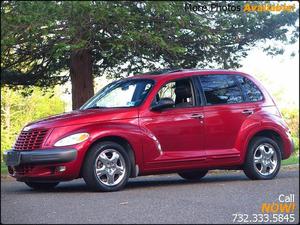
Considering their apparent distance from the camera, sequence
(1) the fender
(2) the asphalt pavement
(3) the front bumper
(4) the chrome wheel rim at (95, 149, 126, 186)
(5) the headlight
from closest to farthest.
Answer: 1. (2) the asphalt pavement
2. (3) the front bumper
3. (5) the headlight
4. (4) the chrome wheel rim at (95, 149, 126, 186)
5. (1) the fender

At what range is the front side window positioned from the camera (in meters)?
9.19

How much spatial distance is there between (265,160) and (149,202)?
3.37 m

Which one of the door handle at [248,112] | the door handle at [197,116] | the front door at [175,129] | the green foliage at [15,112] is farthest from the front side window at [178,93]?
the green foliage at [15,112]

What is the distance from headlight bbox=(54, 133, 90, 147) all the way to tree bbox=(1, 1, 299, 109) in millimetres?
1807

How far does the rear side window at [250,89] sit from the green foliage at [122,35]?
6.33 ft

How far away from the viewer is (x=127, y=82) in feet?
31.7

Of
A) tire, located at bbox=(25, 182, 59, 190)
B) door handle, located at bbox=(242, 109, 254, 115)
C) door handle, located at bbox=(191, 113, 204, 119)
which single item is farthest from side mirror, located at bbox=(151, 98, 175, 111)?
tire, located at bbox=(25, 182, 59, 190)

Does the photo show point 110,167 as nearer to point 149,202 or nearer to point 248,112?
point 149,202

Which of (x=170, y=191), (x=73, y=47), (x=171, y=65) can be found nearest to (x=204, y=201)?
(x=170, y=191)

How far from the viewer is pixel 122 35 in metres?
12.4

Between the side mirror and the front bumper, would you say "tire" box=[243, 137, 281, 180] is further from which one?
the front bumper

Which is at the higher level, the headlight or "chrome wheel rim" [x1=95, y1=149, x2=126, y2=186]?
the headlight

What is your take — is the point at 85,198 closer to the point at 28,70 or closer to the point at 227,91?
the point at 227,91

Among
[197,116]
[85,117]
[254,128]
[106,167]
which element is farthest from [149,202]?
[254,128]
